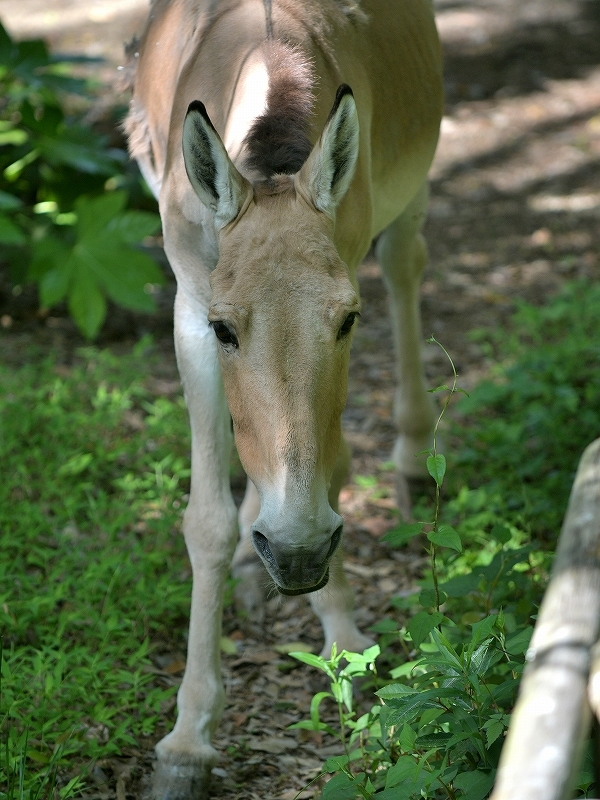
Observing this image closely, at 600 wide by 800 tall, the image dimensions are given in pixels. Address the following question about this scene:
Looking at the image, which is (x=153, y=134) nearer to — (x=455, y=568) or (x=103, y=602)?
(x=103, y=602)

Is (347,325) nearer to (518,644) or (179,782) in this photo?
(518,644)

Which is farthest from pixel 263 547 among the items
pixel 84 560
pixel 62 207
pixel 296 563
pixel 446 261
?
pixel 446 261

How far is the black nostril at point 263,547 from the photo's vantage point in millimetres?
2535

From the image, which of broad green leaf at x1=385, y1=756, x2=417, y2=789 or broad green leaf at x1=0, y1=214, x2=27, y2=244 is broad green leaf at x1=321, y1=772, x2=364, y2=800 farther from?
broad green leaf at x1=0, y1=214, x2=27, y2=244

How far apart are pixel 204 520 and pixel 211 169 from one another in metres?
1.38

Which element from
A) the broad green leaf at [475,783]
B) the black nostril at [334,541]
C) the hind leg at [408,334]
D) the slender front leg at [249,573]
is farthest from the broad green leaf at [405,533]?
the hind leg at [408,334]

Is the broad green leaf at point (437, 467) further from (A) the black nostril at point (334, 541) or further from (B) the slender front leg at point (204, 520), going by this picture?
(B) the slender front leg at point (204, 520)

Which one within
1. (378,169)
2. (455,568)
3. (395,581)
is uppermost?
(378,169)

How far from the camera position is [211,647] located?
3.45 meters

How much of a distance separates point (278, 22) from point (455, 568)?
2.34 meters

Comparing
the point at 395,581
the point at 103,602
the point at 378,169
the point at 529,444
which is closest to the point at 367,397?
the point at 529,444

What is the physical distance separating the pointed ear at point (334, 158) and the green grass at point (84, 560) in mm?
1853

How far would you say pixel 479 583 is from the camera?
3.47 meters

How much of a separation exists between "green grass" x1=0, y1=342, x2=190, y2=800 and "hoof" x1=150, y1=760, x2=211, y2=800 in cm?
19
